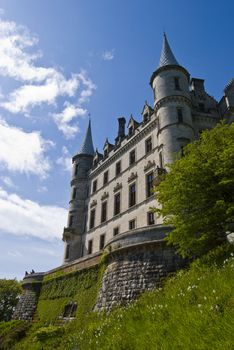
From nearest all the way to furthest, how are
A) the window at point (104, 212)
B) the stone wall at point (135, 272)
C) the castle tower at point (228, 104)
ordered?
the stone wall at point (135, 272)
the castle tower at point (228, 104)
the window at point (104, 212)

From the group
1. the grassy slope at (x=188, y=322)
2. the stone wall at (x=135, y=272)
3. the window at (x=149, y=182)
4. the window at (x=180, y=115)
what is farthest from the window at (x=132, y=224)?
the grassy slope at (x=188, y=322)

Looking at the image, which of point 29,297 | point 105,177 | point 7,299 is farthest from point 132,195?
point 7,299

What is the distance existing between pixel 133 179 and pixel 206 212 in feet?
59.1

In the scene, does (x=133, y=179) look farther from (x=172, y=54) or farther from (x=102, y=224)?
(x=172, y=54)

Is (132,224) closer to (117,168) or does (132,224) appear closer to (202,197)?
(117,168)

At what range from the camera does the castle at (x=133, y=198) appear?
18078 millimetres

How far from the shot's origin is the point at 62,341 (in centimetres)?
1634

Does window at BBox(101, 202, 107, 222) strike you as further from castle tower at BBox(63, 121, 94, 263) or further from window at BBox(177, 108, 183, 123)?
window at BBox(177, 108, 183, 123)

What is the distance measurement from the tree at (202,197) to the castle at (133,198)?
14.1 ft

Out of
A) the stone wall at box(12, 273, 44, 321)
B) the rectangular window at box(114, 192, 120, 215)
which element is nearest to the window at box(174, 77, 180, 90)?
the rectangular window at box(114, 192, 120, 215)

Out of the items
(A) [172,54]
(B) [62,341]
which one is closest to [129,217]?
(B) [62,341]

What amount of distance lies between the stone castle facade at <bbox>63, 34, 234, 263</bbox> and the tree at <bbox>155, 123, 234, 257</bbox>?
33.0 feet

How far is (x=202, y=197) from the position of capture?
533 inches

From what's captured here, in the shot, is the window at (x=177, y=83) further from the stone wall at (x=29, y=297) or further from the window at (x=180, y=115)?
the stone wall at (x=29, y=297)
